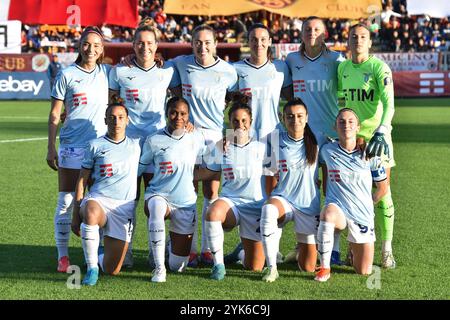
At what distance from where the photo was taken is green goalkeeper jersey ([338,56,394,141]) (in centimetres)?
683

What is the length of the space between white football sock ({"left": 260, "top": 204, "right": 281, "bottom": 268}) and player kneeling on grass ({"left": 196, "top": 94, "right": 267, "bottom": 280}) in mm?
290

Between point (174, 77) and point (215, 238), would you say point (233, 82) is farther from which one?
point (215, 238)

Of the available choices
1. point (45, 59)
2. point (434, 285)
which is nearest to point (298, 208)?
point (434, 285)

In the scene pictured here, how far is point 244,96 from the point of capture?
7.04 meters

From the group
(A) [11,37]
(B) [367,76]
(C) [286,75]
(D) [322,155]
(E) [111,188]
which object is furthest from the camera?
(A) [11,37]

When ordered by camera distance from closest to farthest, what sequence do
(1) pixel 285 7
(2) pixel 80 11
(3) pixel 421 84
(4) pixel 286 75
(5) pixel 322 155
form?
1. (5) pixel 322 155
2. (4) pixel 286 75
3. (3) pixel 421 84
4. (2) pixel 80 11
5. (1) pixel 285 7

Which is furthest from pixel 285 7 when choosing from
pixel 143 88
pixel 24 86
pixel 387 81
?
pixel 143 88

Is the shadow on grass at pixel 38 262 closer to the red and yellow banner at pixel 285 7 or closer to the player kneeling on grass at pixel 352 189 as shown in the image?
the player kneeling on grass at pixel 352 189

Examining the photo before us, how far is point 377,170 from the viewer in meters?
6.61

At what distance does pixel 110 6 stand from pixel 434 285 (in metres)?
24.8

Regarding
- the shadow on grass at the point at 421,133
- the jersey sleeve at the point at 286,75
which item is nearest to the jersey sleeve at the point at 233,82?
the jersey sleeve at the point at 286,75

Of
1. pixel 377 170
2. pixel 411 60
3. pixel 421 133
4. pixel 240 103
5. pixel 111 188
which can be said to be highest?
pixel 411 60

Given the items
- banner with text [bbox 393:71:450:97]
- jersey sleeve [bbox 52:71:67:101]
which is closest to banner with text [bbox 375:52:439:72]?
banner with text [bbox 393:71:450:97]

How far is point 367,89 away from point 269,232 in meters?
1.43
